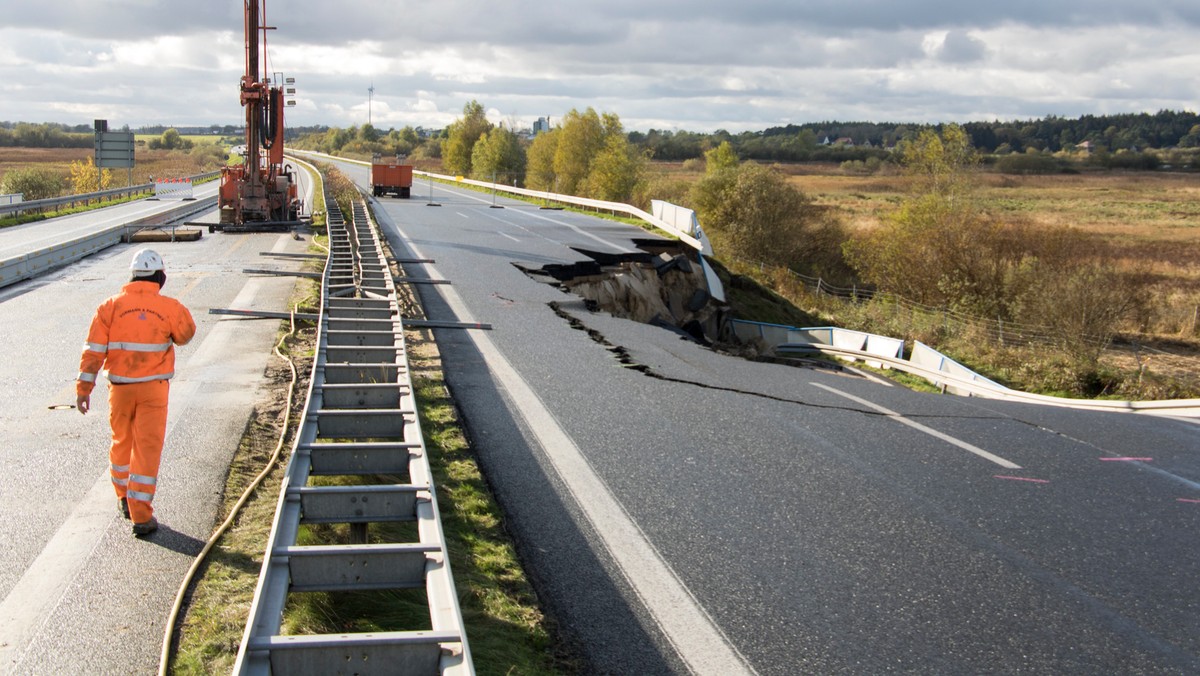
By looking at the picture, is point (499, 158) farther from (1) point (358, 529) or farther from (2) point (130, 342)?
(1) point (358, 529)

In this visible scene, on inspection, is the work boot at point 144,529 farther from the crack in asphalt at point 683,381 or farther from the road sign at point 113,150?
the road sign at point 113,150

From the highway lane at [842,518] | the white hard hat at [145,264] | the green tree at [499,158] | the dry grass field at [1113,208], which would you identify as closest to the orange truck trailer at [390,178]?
the dry grass field at [1113,208]

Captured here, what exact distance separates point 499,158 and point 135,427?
80128 millimetres

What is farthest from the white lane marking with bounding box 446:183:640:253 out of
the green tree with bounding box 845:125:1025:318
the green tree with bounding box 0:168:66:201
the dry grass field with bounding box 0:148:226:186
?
the dry grass field with bounding box 0:148:226:186

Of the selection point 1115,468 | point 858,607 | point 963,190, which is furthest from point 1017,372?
point 963,190

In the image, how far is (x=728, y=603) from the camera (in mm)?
4809

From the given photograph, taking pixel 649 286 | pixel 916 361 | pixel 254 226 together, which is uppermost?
pixel 254 226

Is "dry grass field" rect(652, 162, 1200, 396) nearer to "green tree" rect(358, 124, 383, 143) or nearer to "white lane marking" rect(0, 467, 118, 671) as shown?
"white lane marking" rect(0, 467, 118, 671)

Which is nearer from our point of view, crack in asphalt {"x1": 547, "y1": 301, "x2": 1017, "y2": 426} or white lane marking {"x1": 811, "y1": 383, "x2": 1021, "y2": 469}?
white lane marking {"x1": 811, "y1": 383, "x2": 1021, "y2": 469}

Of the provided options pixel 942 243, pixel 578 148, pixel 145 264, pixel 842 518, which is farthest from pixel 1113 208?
pixel 145 264

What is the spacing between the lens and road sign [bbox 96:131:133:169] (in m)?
51.0

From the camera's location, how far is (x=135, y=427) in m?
5.96

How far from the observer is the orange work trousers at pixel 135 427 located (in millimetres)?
5922

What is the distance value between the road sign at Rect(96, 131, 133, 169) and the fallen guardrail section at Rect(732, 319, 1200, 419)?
4146cm
